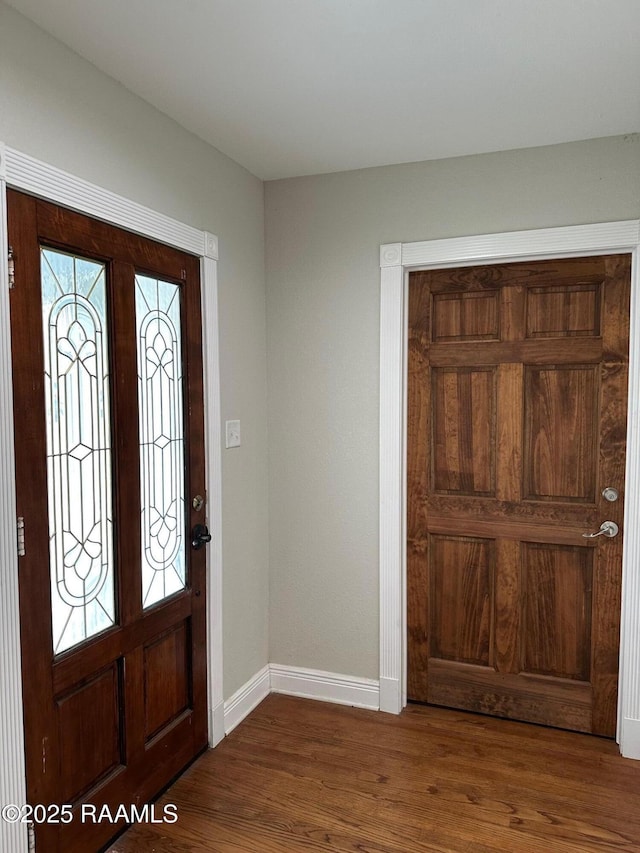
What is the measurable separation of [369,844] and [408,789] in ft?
1.13

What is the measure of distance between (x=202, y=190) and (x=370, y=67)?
91cm

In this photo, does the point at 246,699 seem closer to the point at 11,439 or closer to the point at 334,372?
the point at 334,372

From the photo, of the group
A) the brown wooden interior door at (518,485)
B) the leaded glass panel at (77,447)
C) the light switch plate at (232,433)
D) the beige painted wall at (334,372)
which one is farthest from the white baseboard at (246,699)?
the light switch plate at (232,433)

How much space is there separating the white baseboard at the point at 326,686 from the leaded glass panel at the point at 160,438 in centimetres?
101

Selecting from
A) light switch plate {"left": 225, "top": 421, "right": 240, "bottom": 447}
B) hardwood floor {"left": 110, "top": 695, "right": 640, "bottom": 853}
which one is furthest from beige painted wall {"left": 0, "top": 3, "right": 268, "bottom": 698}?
hardwood floor {"left": 110, "top": 695, "right": 640, "bottom": 853}

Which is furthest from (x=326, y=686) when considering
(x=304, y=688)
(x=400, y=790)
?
(x=400, y=790)

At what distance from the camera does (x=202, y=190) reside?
2.65 meters

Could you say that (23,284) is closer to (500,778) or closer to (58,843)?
(58,843)

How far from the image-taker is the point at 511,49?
1.93 metres

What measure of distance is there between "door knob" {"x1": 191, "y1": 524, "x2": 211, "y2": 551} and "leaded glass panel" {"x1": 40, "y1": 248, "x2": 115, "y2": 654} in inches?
19.1

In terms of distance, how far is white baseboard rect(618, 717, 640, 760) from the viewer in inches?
105

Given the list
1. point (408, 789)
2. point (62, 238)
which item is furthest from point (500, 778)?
point (62, 238)

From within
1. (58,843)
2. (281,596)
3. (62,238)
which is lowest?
(58,843)

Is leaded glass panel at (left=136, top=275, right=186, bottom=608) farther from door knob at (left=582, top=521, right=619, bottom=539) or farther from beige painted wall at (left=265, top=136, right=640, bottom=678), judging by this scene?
door knob at (left=582, top=521, right=619, bottom=539)
